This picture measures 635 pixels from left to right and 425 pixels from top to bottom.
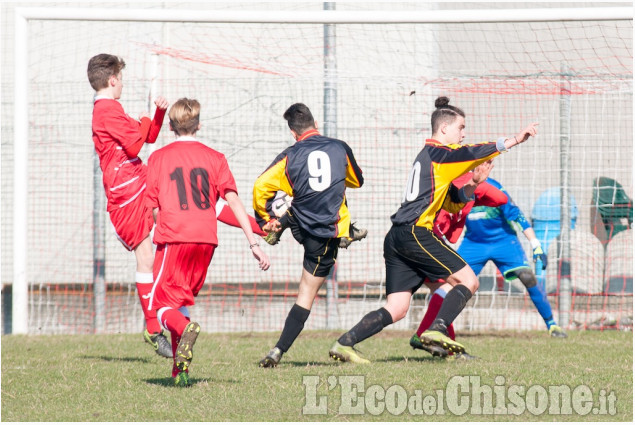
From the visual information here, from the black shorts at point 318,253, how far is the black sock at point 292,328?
0.98ft

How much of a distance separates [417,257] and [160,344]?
6.61 feet

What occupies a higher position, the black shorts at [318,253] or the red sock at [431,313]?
the black shorts at [318,253]

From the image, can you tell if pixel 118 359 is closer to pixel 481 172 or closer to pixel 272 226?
pixel 272 226

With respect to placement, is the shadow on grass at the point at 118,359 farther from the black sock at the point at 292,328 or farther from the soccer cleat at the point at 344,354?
the soccer cleat at the point at 344,354

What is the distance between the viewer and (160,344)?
6691mm

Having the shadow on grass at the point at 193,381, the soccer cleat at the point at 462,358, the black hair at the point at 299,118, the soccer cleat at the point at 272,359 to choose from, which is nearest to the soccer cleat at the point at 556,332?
the soccer cleat at the point at 462,358

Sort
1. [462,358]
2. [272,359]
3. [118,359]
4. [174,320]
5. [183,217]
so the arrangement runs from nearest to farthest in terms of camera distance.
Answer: [174,320], [183,217], [272,359], [462,358], [118,359]

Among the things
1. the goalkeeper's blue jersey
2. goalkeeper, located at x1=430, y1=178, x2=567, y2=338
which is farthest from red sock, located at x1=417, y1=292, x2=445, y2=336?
the goalkeeper's blue jersey

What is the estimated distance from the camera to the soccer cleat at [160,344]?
21.8ft

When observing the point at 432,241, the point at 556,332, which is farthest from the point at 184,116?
the point at 556,332

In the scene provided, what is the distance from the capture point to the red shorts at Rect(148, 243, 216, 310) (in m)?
5.52

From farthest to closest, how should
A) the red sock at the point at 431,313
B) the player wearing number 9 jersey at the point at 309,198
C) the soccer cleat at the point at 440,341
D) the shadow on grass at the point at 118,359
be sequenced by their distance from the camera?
1. the red sock at the point at 431,313
2. the shadow on grass at the point at 118,359
3. the player wearing number 9 jersey at the point at 309,198
4. the soccer cleat at the point at 440,341

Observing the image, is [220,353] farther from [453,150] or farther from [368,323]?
[453,150]

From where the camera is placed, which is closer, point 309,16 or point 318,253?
point 318,253
